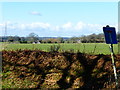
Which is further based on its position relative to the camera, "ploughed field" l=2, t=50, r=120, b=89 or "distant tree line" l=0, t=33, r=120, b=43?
"distant tree line" l=0, t=33, r=120, b=43

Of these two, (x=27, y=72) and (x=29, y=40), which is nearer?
(x=27, y=72)

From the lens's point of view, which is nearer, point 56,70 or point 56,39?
point 56,70

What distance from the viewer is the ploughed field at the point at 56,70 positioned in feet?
32.1

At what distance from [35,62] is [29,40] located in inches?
264

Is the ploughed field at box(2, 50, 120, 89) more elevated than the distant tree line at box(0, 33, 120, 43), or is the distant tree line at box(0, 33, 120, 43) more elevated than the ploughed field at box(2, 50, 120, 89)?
the distant tree line at box(0, 33, 120, 43)

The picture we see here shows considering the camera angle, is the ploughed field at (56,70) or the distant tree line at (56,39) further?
the distant tree line at (56,39)

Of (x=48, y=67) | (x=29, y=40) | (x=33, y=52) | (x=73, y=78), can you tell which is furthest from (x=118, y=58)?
(x=29, y=40)

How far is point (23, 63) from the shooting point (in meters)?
11.2

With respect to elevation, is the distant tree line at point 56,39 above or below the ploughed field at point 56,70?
above

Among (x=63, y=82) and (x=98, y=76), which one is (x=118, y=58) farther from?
(x=63, y=82)

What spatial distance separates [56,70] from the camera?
10.5m

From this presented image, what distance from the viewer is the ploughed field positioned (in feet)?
32.1

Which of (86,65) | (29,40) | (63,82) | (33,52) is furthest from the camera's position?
(29,40)

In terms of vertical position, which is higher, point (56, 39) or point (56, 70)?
point (56, 39)
